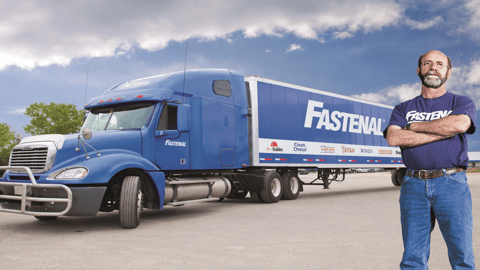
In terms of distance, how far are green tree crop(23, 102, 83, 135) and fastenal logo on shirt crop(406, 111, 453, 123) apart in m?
39.6

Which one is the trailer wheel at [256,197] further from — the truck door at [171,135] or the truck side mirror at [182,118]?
the truck side mirror at [182,118]

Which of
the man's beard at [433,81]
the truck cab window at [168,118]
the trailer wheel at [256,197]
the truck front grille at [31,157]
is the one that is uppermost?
the truck cab window at [168,118]

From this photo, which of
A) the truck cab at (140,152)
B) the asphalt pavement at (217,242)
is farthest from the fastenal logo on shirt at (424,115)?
the truck cab at (140,152)

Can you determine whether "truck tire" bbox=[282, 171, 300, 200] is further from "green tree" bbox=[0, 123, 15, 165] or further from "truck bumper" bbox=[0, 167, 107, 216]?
"green tree" bbox=[0, 123, 15, 165]

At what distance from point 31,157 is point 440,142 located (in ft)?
22.3

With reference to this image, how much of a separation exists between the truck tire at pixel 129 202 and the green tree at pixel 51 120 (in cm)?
3438

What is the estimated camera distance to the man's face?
3.26m

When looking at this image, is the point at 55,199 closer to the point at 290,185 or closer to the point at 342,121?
the point at 290,185

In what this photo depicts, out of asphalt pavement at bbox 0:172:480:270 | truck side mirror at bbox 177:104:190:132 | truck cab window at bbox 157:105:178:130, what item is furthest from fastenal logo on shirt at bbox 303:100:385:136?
truck cab window at bbox 157:105:178:130

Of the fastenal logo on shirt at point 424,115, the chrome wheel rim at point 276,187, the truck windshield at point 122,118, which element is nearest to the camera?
the fastenal logo on shirt at point 424,115

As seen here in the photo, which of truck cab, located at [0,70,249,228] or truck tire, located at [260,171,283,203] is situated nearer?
truck cab, located at [0,70,249,228]

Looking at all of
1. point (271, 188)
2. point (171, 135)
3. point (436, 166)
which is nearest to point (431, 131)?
point (436, 166)

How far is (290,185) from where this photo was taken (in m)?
13.6

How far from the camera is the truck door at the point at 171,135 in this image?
28.8 feet
